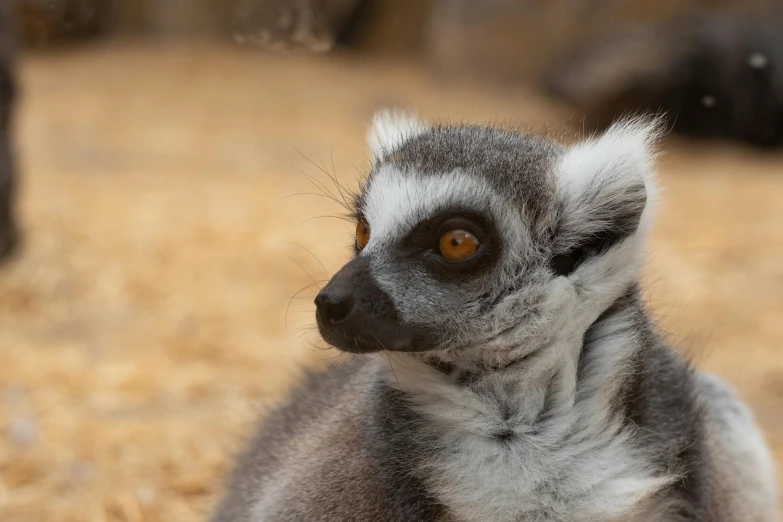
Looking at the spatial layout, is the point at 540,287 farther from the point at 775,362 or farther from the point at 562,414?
the point at 775,362

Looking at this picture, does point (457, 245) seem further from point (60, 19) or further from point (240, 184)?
point (60, 19)

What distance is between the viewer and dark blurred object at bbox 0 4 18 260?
5727 millimetres

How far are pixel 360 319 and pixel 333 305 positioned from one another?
0.22 feet

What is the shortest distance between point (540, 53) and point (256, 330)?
598 centimetres

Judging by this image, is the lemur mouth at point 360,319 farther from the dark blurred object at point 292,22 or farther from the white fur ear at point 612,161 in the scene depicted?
the dark blurred object at point 292,22

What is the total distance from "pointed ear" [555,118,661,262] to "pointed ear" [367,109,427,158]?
539 mm

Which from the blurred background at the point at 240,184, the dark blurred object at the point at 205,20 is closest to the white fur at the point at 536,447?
the blurred background at the point at 240,184

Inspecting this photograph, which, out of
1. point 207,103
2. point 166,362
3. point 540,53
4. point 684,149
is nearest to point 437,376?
point 166,362

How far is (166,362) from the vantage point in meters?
4.52

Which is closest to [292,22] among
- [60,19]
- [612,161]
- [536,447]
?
[60,19]

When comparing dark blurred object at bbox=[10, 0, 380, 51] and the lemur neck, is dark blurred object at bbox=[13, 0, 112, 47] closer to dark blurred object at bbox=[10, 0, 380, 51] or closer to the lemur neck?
dark blurred object at bbox=[10, 0, 380, 51]

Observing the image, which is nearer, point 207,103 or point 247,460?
point 247,460

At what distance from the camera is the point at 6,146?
5.83 m

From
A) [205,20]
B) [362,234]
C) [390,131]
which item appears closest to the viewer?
[362,234]
